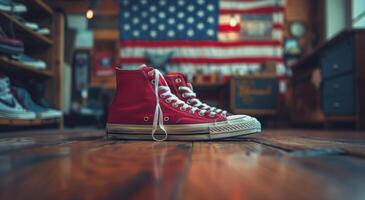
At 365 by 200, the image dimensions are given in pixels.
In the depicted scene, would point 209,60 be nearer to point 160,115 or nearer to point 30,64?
point 30,64

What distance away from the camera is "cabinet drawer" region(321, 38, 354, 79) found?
357 cm

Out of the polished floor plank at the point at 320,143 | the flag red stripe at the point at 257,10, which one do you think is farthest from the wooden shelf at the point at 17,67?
the flag red stripe at the point at 257,10

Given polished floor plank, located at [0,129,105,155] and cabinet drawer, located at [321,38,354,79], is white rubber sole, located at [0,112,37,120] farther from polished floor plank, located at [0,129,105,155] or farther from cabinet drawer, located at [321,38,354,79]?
cabinet drawer, located at [321,38,354,79]

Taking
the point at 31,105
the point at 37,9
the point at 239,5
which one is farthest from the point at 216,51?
the point at 31,105

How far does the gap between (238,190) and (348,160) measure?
1.24 ft

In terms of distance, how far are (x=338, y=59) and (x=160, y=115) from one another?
110 inches

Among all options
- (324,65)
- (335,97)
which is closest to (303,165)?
(335,97)

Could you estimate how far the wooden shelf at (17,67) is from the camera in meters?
2.60

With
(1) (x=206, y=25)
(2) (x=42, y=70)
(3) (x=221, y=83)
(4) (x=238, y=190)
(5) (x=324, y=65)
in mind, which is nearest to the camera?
(4) (x=238, y=190)

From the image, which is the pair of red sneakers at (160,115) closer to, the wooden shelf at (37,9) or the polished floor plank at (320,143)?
the polished floor plank at (320,143)

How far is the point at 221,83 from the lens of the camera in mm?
5488

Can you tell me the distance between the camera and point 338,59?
12.5 ft

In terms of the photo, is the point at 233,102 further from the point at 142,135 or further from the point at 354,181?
the point at 354,181

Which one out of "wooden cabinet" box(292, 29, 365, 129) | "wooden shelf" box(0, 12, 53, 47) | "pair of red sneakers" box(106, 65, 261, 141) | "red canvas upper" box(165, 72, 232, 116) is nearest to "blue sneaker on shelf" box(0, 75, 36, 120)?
"wooden shelf" box(0, 12, 53, 47)
